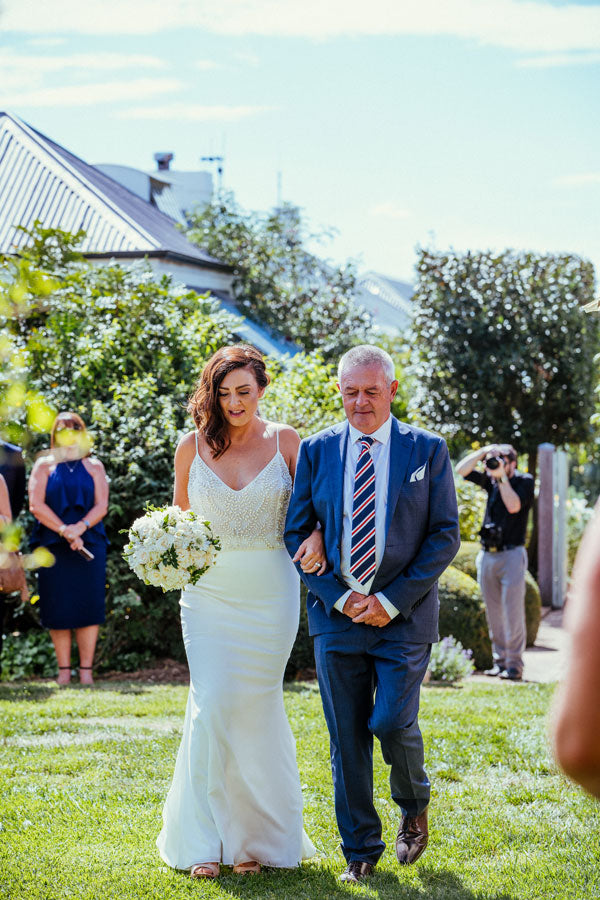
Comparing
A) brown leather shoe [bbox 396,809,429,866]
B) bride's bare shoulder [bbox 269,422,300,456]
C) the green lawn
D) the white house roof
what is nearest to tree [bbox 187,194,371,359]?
the white house roof

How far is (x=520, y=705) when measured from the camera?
8.12 metres

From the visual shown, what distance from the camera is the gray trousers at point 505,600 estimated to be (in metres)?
10.0

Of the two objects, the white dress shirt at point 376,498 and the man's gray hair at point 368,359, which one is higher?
the man's gray hair at point 368,359

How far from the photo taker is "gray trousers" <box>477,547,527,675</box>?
32.9 ft

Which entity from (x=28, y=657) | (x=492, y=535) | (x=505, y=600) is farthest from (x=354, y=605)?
(x=28, y=657)

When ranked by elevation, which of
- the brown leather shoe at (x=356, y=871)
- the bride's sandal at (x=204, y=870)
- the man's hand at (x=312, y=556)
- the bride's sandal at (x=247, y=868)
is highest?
the man's hand at (x=312, y=556)

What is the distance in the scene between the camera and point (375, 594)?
15.0 ft

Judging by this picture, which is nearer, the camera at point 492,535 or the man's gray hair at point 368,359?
the man's gray hair at point 368,359

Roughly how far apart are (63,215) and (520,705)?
14915 mm

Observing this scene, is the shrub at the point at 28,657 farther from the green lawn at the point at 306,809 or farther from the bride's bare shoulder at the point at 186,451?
the bride's bare shoulder at the point at 186,451

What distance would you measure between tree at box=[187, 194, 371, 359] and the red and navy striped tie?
700 inches

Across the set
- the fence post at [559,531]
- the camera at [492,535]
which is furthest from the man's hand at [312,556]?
the fence post at [559,531]

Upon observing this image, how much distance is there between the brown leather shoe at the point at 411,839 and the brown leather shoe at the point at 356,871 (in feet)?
0.57

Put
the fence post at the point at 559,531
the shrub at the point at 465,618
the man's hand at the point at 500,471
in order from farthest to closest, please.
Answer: the fence post at the point at 559,531, the shrub at the point at 465,618, the man's hand at the point at 500,471
